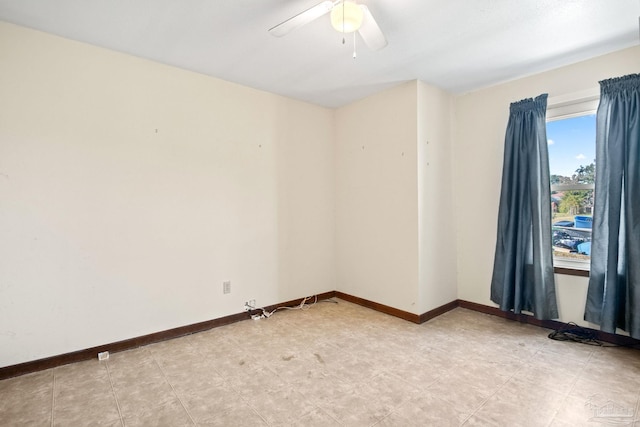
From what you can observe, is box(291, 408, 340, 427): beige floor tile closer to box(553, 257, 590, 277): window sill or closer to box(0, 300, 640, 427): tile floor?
box(0, 300, 640, 427): tile floor

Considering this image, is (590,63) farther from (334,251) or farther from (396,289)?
(334,251)

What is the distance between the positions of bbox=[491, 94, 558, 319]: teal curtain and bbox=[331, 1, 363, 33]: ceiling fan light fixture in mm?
2245

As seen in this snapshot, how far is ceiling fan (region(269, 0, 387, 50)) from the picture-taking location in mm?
1652

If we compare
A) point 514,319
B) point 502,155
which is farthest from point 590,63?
point 514,319

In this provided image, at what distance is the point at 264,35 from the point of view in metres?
2.34

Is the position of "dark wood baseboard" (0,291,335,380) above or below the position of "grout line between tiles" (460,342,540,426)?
above

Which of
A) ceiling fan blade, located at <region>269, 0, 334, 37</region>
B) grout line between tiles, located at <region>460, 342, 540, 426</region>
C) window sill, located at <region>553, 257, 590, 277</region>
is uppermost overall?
ceiling fan blade, located at <region>269, 0, 334, 37</region>

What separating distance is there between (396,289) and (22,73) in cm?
371

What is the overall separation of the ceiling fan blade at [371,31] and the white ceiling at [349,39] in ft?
0.77

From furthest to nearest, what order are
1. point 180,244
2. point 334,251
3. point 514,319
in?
point 334,251 < point 514,319 < point 180,244

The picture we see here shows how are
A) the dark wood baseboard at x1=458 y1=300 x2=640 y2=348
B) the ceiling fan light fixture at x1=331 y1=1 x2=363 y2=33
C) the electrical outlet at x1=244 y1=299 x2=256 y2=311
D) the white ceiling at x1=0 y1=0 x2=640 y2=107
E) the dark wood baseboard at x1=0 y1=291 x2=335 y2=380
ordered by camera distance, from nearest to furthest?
the ceiling fan light fixture at x1=331 y1=1 x2=363 y2=33 → the white ceiling at x1=0 y1=0 x2=640 y2=107 → the dark wood baseboard at x1=0 y1=291 x2=335 y2=380 → the dark wood baseboard at x1=458 y1=300 x2=640 y2=348 → the electrical outlet at x1=244 y1=299 x2=256 y2=311

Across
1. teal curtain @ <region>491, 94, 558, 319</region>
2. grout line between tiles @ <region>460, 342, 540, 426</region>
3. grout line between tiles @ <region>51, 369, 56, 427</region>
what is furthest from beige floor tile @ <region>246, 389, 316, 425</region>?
teal curtain @ <region>491, 94, 558, 319</region>

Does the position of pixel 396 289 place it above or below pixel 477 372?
above

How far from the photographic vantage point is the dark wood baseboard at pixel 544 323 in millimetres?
2561
